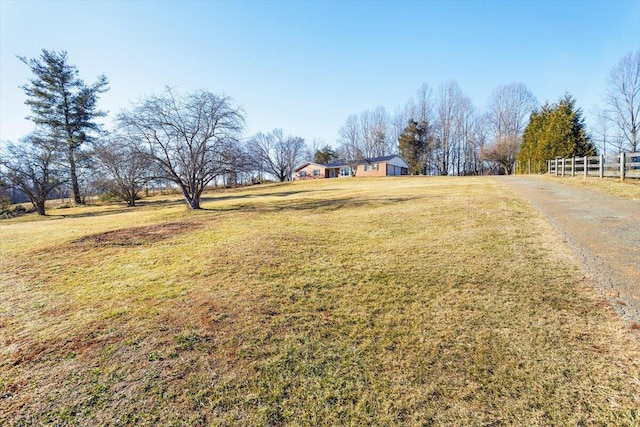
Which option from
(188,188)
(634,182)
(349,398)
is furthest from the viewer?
(188,188)

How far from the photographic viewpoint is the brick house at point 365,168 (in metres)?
44.7

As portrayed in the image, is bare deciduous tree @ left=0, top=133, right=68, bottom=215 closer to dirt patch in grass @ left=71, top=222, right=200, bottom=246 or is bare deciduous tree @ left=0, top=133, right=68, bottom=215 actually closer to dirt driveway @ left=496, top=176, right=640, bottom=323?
dirt patch in grass @ left=71, top=222, right=200, bottom=246

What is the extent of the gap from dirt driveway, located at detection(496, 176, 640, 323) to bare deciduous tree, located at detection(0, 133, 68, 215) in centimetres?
3019

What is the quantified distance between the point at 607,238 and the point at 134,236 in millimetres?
10377

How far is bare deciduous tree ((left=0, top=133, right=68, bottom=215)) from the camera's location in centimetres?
2064

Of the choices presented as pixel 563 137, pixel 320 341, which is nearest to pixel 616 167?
pixel 563 137

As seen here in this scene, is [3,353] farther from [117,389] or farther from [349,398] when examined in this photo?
[349,398]

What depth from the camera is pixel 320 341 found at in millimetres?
2744

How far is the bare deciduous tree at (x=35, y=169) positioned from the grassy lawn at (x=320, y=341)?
73.0 ft

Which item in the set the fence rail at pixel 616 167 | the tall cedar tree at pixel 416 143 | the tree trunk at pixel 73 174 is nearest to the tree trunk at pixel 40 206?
the tree trunk at pixel 73 174

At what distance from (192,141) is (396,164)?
38.0 meters

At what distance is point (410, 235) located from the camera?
6406 mm

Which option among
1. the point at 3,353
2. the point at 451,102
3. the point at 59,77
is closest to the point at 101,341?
the point at 3,353

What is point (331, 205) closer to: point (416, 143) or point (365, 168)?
point (365, 168)
